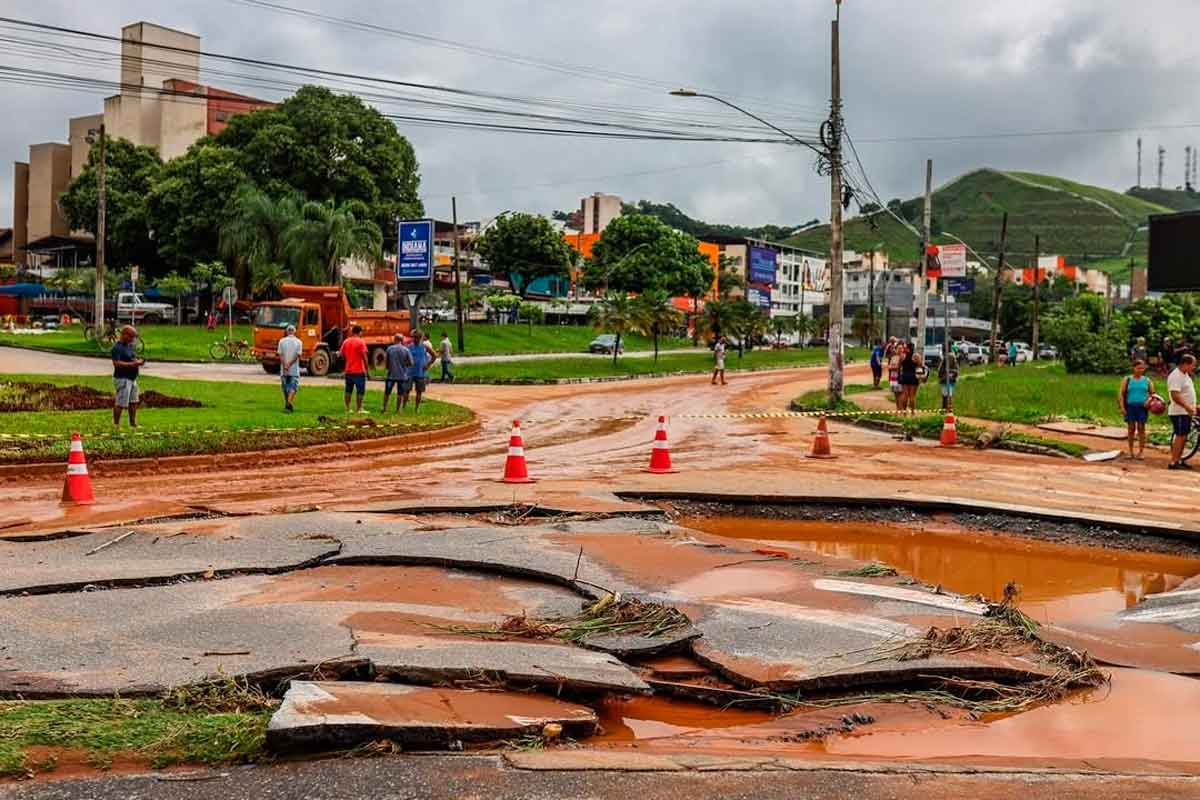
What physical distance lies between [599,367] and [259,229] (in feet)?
65.1

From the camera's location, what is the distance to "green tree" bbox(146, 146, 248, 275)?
60.7m

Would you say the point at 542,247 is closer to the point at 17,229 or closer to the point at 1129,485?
the point at 17,229

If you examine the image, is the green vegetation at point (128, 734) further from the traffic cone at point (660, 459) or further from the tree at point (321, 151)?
the tree at point (321, 151)

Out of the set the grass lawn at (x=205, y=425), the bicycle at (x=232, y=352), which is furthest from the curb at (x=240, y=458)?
the bicycle at (x=232, y=352)

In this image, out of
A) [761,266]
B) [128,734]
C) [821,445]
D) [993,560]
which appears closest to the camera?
[128,734]

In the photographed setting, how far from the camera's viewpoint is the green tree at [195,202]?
60656 millimetres

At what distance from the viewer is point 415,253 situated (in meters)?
41.9

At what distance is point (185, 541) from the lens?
8781 mm

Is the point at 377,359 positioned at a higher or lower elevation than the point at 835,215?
lower

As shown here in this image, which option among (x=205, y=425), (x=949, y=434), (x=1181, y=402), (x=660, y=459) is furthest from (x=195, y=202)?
(x=1181, y=402)

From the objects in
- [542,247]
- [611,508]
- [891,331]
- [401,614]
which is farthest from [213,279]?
[891,331]

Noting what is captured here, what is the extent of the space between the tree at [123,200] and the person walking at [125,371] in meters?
53.0

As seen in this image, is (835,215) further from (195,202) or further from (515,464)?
(195,202)

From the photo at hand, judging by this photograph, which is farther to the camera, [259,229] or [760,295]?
[760,295]
